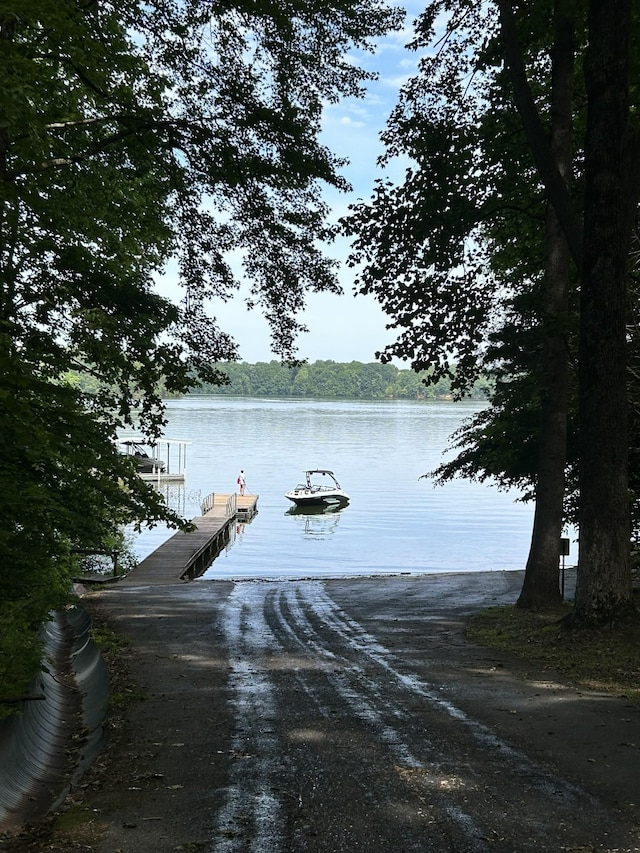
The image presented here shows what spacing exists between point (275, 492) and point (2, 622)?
61.3 m

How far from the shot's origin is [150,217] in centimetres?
1462

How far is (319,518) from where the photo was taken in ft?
180

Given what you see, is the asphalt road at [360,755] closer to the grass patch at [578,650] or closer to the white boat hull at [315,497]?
the grass patch at [578,650]

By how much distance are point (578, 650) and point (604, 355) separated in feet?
13.2

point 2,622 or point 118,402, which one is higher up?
point 118,402

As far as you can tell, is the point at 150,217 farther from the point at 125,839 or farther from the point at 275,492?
the point at 275,492

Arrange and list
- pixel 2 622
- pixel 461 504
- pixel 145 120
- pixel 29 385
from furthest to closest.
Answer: pixel 461 504
pixel 145 120
pixel 29 385
pixel 2 622

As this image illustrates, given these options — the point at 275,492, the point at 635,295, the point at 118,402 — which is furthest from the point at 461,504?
the point at 118,402

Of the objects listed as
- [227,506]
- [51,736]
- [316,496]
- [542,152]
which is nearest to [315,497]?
[316,496]

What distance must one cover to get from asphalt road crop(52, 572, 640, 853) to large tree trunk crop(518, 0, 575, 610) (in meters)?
3.88

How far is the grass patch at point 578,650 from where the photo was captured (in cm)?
923

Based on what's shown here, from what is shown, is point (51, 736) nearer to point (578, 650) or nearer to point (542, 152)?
point (578, 650)

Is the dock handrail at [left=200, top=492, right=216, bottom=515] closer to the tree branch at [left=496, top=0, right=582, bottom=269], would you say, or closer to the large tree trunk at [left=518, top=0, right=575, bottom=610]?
the large tree trunk at [left=518, top=0, right=575, bottom=610]

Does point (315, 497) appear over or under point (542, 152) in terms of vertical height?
under
